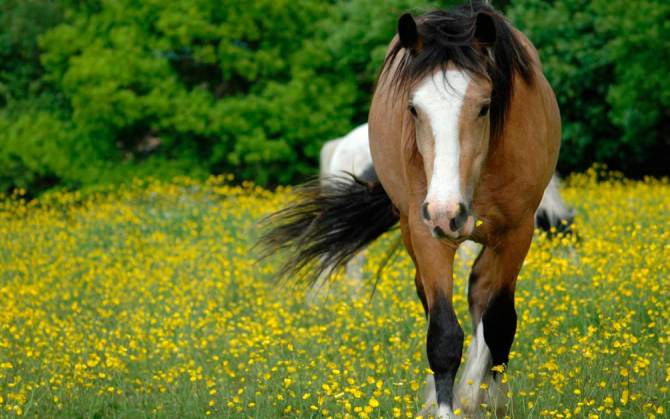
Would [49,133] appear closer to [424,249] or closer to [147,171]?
[147,171]

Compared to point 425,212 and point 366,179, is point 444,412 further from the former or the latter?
point 366,179

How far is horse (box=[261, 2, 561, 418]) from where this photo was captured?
3.81 metres

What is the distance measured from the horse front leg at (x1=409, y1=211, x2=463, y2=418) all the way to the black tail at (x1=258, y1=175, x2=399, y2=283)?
1990mm

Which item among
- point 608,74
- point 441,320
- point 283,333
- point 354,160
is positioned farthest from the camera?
point 608,74

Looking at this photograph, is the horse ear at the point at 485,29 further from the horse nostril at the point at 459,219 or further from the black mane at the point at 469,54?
the horse nostril at the point at 459,219

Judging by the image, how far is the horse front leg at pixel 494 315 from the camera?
467 cm

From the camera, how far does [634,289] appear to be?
22.2 ft

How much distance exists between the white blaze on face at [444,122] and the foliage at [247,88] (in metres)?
13.4

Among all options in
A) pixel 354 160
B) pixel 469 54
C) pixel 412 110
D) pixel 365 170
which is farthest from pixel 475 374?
pixel 354 160

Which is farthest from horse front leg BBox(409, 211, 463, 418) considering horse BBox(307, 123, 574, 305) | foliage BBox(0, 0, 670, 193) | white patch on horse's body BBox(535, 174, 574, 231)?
foliage BBox(0, 0, 670, 193)

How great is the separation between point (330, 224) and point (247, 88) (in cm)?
1342

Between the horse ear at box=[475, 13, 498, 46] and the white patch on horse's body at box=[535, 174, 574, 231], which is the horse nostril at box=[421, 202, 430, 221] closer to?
the horse ear at box=[475, 13, 498, 46]

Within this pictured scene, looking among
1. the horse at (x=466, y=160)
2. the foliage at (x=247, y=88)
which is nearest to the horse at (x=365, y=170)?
the horse at (x=466, y=160)

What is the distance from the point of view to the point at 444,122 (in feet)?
12.4
